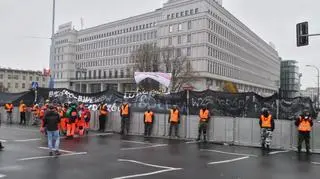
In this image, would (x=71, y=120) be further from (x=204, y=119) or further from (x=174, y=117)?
(x=204, y=119)

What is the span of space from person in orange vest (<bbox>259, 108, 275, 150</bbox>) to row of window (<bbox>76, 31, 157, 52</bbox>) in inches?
3732

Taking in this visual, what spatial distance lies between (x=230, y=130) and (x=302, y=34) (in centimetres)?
639

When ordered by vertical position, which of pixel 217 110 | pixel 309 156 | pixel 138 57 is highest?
pixel 138 57

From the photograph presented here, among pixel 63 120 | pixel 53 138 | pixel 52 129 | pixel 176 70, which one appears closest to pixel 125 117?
pixel 63 120

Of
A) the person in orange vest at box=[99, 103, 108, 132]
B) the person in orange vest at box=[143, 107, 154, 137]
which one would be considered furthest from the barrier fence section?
the person in orange vest at box=[99, 103, 108, 132]

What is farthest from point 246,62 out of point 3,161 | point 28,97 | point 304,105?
point 3,161

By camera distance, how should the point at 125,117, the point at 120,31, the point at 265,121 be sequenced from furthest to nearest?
1. the point at 120,31
2. the point at 125,117
3. the point at 265,121

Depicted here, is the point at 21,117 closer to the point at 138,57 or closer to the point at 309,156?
the point at 309,156

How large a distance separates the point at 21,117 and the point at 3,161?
16.9 meters

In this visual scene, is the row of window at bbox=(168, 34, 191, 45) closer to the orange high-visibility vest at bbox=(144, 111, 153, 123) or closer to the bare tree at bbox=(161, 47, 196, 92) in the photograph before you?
the bare tree at bbox=(161, 47, 196, 92)

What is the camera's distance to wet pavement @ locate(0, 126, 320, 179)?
1023cm

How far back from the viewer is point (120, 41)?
12094 centimetres

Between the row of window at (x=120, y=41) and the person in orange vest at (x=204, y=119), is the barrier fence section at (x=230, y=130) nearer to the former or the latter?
the person in orange vest at (x=204, y=119)

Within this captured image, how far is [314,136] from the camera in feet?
54.4
